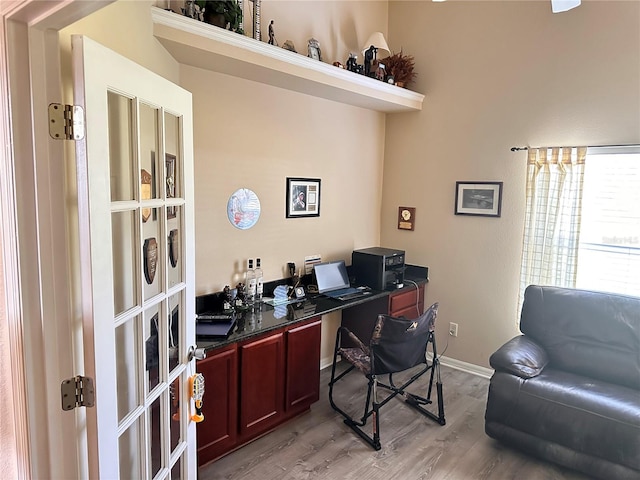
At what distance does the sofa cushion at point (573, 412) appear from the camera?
7.34 ft

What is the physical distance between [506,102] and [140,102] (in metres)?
3.05

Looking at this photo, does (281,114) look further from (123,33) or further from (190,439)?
(190,439)

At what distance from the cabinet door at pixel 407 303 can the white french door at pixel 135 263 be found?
215cm

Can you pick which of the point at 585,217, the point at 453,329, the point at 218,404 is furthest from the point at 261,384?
the point at 585,217

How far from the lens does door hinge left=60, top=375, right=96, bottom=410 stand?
1.17 m

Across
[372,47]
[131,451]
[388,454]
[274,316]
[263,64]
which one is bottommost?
[388,454]

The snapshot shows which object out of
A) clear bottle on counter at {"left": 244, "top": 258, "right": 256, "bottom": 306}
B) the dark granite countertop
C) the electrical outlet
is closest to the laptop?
the dark granite countertop

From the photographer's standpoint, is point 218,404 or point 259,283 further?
point 259,283

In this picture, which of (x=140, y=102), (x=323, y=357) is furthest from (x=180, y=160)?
(x=323, y=357)

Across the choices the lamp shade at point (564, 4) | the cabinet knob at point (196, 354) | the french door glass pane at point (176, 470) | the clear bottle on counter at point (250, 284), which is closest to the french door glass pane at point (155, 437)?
the french door glass pane at point (176, 470)

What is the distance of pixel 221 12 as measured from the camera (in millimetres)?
2383

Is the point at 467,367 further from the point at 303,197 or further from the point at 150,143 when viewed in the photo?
the point at 150,143

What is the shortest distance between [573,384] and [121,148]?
278cm

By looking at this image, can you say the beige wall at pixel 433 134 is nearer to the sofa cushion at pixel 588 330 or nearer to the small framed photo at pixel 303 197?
the small framed photo at pixel 303 197
